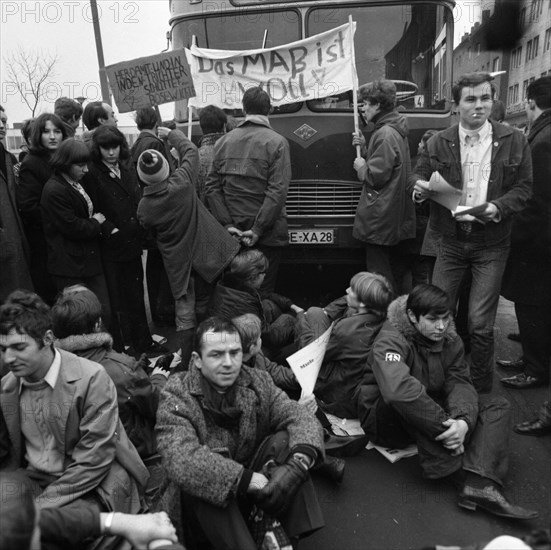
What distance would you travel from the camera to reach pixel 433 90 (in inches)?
238

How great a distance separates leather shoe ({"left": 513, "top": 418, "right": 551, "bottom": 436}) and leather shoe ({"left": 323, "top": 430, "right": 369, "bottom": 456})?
1039 mm

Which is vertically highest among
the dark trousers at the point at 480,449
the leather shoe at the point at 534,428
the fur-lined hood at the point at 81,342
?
the fur-lined hood at the point at 81,342

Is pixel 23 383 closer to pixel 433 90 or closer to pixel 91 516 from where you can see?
pixel 91 516

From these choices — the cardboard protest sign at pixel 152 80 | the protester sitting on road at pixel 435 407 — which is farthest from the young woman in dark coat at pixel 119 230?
the protester sitting on road at pixel 435 407

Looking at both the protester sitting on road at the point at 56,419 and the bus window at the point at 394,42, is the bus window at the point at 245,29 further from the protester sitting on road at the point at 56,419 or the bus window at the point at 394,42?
the protester sitting on road at the point at 56,419

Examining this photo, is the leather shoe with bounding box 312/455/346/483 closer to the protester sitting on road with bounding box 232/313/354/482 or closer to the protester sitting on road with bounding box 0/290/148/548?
the protester sitting on road with bounding box 232/313/354/482

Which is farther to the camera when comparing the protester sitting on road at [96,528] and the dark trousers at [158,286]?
the dark trousers at [158,286]

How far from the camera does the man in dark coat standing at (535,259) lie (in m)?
4.20

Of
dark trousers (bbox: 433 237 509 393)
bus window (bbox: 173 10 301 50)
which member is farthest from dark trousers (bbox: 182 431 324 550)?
bus window (bbox: 173 10 301 50)

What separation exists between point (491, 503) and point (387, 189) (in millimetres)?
2856

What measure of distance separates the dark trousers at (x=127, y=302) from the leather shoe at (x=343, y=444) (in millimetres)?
2212

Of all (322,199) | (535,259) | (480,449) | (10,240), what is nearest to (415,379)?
(480,449)

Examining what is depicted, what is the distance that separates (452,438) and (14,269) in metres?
3.43

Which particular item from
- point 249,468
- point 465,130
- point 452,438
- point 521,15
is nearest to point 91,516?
point 249,468
